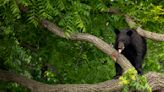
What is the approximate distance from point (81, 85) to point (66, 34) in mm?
1096

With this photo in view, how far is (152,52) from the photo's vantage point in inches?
385

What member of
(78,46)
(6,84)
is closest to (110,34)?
(78,46)

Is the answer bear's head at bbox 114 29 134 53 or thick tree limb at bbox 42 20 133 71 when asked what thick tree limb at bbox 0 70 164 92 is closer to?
thick tree limb at bbox 42 20 133 71

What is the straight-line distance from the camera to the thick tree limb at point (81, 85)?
20.6 feet

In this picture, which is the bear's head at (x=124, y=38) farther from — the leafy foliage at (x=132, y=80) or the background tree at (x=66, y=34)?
the leafy foliage at (x=132, y=80)

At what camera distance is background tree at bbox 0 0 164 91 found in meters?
6.21

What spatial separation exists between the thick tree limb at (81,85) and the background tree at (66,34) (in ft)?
1.57

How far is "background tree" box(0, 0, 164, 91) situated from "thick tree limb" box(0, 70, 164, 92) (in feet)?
1.57

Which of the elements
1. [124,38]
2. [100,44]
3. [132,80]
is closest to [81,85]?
[124,38]

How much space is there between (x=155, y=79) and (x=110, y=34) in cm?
184

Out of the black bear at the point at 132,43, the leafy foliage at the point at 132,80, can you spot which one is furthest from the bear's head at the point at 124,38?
the leafy foliage at the point at 132,80

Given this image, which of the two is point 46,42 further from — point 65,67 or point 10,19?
point 10,19

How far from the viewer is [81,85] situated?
6.94 metres

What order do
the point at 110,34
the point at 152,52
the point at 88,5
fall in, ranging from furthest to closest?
the point at 152,52
the point at 110,34
the point at 88,5
